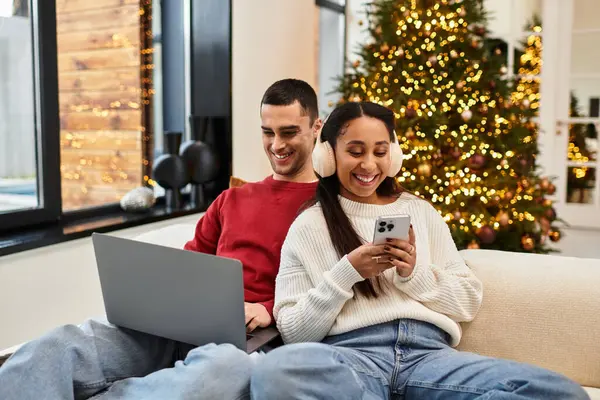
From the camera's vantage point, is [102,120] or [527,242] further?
[527,242]

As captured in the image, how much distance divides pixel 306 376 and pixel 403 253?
0.35 meters

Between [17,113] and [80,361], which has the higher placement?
[17,113]

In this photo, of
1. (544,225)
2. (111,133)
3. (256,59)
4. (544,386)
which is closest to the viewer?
(544,386)

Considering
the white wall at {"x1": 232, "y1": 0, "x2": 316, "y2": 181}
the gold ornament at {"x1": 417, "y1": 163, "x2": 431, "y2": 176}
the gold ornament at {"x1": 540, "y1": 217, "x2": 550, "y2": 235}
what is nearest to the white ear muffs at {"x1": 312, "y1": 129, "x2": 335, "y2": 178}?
the gold ornament at {"x1": 417, "y1": 163, "x2": 431, "y2": 176}

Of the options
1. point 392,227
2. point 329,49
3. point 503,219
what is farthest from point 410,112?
point 392,227

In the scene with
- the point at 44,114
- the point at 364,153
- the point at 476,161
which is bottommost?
the point at 476,161

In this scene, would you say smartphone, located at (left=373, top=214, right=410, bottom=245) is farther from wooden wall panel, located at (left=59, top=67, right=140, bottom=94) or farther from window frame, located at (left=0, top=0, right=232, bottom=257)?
wooden wall panel, located at (left=59, top=67, right=140, bottom=94)

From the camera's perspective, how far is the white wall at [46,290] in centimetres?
220

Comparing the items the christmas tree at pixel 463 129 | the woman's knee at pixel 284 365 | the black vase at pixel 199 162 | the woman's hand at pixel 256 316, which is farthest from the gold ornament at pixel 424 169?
the woman's knee at pixel 284 365

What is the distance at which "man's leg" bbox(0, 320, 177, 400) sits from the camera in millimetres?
1184

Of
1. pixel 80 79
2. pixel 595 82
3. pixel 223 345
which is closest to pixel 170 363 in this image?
pixel 223 345

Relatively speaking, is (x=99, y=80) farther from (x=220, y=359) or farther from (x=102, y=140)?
(x=220, y=359)

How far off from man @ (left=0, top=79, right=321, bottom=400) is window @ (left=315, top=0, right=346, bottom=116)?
299cm

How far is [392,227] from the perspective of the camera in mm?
1289
